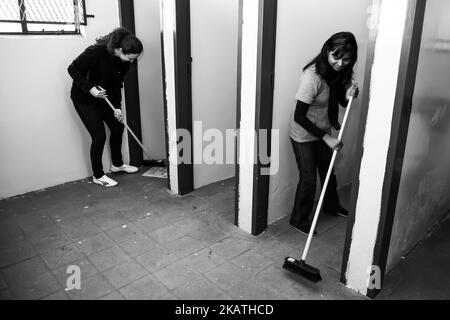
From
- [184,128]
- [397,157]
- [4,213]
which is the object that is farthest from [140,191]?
[397,157]

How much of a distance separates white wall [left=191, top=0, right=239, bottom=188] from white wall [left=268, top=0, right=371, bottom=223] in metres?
0.92

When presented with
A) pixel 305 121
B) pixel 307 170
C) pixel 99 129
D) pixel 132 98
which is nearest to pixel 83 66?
pixel 99 129

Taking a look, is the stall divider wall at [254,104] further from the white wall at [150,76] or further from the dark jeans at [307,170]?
the white wall at [150,76]

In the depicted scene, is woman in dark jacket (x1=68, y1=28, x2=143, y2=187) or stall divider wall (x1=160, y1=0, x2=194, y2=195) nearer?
stall divider wall (x1=160, y1=0, x2=194, y2=195)

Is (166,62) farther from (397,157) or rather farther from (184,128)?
(397,157)

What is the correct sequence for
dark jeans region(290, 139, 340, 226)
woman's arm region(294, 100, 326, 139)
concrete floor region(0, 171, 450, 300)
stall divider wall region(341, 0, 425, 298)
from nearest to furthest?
stall divider wall region(341, 0, 425, 298) → concrete floor region(0, 171, 450, 300) → woman's arm region(294, 100, 326, 139) → dark jeans region(290, 139, 340, 226)

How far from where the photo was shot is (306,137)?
8.21ft

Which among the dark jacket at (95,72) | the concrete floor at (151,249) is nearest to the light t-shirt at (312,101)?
the concrete floor at (151,249)

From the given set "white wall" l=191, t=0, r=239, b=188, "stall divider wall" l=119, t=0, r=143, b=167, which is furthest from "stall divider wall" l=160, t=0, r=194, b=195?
"stall divider wall" l=119, t=0, r=143, b=167

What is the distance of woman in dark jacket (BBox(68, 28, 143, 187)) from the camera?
9.91 ft

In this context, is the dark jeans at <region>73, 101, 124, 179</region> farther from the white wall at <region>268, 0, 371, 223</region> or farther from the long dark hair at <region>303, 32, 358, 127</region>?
the long dark hair at <region>303, 32, 358, 127</region>

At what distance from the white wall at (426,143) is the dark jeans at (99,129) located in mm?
2557

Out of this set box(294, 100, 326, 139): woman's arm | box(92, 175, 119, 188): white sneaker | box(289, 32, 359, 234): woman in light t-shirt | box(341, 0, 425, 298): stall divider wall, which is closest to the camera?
box(341, 0, 425, 298): stall divider wall

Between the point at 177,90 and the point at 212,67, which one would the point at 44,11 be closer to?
the point at 177,90
